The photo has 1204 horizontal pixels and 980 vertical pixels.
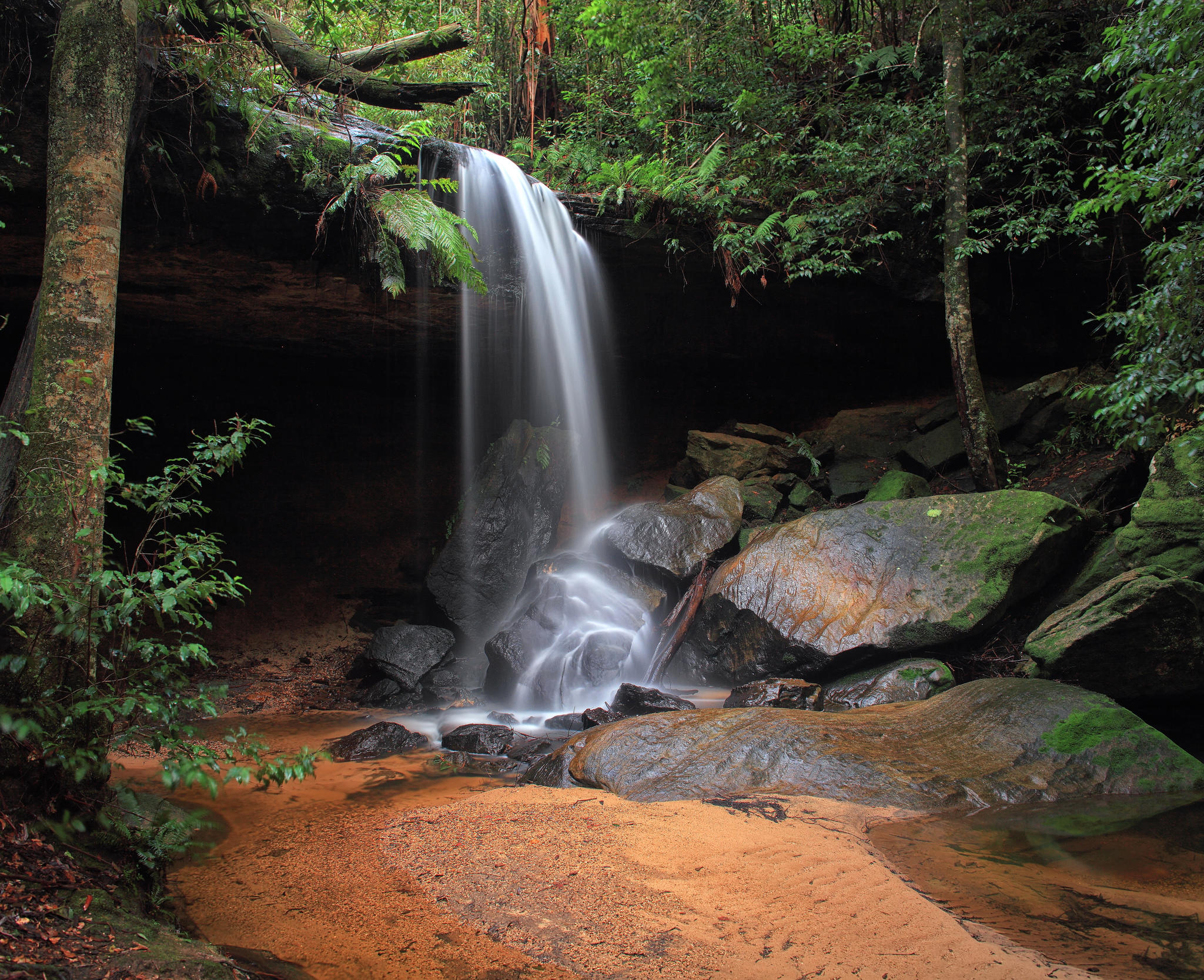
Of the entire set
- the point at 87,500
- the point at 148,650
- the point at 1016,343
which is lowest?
the point at 148,650

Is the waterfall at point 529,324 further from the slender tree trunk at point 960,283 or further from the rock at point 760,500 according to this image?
the slender tree trunk at point 960,283

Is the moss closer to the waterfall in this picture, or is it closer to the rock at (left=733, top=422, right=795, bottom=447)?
the rock at (left=733, top=422, right=795, bottom=447)

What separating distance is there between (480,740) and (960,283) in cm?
776

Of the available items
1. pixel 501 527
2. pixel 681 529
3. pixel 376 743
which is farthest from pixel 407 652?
pixel 681 529

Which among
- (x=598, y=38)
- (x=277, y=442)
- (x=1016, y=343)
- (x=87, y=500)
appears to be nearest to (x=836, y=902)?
(x=87, y=500)

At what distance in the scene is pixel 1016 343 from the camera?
40.7ft

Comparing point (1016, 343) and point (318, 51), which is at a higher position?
point (318, 51)

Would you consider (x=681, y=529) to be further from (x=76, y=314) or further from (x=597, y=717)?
(x=76, y=314)

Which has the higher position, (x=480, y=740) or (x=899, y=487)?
(x=899, y=487)

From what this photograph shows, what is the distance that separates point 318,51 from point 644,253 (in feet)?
15.9

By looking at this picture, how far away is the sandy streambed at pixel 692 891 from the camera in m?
2.67

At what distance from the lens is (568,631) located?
8320 mm

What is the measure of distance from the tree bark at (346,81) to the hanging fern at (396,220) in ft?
1.81

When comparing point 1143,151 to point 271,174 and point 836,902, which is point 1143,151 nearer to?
point 836,902
